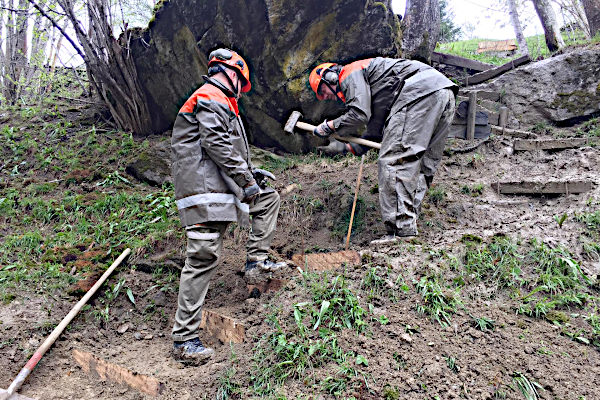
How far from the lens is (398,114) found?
3.97 meters

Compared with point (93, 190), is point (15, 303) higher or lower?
lower

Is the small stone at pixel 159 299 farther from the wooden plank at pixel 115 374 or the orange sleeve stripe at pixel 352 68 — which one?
the orange sleeve stripe at pixel 352 68

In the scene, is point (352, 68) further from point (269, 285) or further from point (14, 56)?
point (14, 56)

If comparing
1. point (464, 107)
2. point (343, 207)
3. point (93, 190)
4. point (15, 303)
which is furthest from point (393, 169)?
point (93, 190)

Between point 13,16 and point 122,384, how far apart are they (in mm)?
9285

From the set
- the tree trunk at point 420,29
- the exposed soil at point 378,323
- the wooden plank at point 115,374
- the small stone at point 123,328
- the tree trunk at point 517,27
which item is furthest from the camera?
the tree trunk at point 517,27

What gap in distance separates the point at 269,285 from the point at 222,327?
0.58m

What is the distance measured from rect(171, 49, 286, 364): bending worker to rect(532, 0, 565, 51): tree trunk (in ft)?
24.7

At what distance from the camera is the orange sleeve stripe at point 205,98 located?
3.28 meters

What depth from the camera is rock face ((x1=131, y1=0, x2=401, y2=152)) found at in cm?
562

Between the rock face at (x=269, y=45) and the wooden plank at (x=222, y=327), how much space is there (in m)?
3.59

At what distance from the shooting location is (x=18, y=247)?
4605 mm

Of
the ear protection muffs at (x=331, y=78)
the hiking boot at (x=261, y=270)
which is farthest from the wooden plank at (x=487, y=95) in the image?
the hiking boot at (x=261, y=270)

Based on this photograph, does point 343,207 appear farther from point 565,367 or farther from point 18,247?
point 18,247
